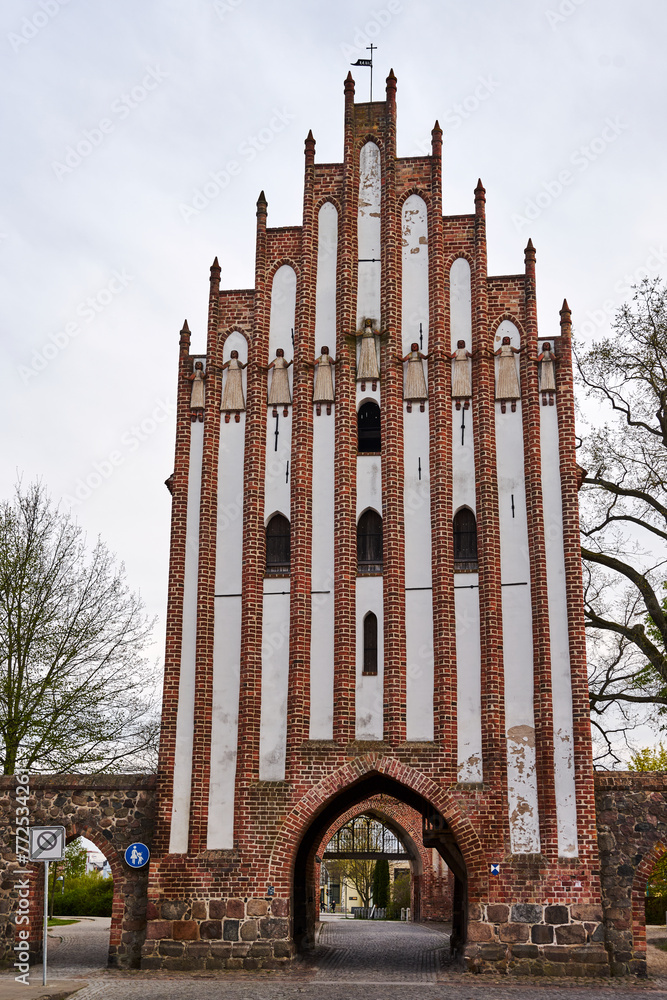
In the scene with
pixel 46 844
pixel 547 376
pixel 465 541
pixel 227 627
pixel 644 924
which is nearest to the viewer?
pixel 46 844

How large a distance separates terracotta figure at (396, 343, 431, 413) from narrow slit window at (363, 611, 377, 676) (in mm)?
3984

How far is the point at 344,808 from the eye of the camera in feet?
66.8

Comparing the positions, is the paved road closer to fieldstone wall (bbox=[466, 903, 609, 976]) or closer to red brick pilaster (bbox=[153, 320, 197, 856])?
fieldstone wall (bbox=[466, 903, 609, 976])

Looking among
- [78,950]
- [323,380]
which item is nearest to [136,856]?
[78,950]

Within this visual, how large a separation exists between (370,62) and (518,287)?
20.7 feet

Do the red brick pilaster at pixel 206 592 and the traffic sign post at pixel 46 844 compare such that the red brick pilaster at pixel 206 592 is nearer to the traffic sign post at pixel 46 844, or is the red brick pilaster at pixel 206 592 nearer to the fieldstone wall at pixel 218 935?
the fieldstone wall at pixel 218 935

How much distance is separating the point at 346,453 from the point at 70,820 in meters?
8.10

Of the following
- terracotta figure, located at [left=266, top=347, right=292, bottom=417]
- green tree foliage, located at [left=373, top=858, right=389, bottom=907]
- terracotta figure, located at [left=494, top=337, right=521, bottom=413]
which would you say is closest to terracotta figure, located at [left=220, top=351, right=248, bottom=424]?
terracotta figure, located at [left=266, top=347, right=292, bottom=417]

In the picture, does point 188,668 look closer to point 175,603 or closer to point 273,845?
point 175,603

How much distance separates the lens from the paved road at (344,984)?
14.4m

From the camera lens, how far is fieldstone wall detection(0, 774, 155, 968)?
18312 mm

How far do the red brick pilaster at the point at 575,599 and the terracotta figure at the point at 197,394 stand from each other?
6662mm

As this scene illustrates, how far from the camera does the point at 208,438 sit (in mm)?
19734

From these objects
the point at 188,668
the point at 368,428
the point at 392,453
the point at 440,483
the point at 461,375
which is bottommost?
the point at 188,668
